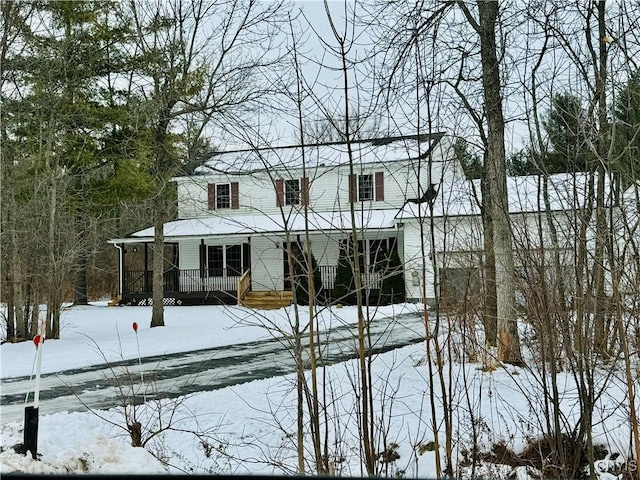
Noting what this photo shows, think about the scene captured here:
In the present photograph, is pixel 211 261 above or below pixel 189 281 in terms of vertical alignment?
above

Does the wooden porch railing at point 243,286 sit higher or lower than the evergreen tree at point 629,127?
lower

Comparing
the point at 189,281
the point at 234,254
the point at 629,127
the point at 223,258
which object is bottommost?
the point at 189,281

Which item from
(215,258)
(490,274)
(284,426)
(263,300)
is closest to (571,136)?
(284,426)

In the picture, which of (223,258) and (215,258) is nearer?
(223,258)

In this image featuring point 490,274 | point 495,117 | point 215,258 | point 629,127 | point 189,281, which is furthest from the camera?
point 215,258

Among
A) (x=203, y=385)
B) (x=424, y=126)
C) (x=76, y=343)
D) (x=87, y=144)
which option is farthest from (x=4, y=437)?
(x=87, y=144)

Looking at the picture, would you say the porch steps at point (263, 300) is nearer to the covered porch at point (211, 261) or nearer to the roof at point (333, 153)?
the covered porch at point (211, 261)

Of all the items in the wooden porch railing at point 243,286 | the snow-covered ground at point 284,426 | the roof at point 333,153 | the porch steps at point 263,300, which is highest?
the roof at point 333,153

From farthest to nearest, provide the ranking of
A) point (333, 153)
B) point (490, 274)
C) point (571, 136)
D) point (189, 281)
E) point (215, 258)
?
point (215, 258)
point (189, 281)
point (333, 153)
point (490, 274)
point (571, 136)

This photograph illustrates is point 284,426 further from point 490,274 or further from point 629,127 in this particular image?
point 490,274

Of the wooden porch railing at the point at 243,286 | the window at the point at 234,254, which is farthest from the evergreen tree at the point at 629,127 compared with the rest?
the window at the point at 234,254

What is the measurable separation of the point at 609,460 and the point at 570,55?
4246mm

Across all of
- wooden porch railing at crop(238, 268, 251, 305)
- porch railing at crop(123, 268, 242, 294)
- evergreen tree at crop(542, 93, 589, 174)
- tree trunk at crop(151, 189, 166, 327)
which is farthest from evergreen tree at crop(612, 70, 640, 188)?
porch railing at crop(123, 268, 242, 294)

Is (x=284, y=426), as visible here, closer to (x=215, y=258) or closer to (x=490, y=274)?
(x=490, y=274)
